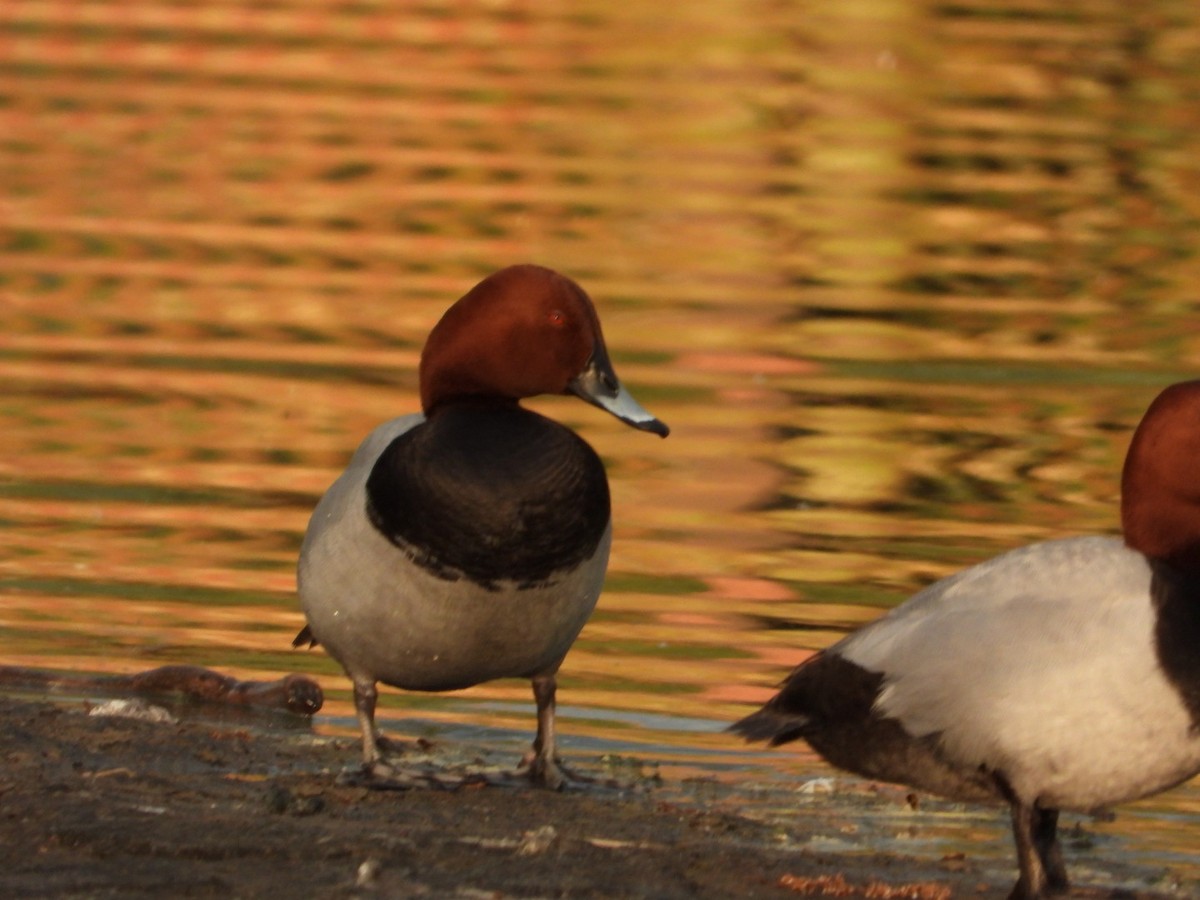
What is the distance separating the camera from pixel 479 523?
5.22 meters

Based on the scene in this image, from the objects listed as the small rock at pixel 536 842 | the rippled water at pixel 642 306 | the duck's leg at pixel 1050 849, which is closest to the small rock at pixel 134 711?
the rippled water at pixel 642 306

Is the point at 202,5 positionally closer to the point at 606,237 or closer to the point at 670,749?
the point at 606,237

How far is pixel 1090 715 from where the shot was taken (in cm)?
455

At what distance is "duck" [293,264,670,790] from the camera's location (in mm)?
5238

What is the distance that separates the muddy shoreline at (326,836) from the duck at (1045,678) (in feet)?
0.75

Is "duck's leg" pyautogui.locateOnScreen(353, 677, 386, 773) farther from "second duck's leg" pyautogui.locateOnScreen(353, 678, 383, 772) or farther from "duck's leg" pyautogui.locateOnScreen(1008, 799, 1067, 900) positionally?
"duck's leg" pyautogui.locateOnScreen(1008, 799, 1067, 900)

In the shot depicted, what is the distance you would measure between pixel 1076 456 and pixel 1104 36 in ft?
54.2

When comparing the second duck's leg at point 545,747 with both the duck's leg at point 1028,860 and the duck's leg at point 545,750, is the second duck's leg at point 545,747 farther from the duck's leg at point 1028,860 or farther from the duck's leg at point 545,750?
the duck's leg at point 1028,860

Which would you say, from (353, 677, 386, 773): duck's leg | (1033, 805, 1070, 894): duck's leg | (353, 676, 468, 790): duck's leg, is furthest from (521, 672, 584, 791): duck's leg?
(1033, 805, 1070, 894): duck's leg

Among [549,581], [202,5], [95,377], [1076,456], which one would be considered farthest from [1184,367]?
[202,5]

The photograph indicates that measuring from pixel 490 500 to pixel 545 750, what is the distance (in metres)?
0.68

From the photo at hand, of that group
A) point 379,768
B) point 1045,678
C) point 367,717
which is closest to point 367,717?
point 367,717

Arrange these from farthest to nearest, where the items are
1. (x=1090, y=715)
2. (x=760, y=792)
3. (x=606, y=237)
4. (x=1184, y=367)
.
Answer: (x=606, y=237) < (x=1184, y=367) < (x=760, y=792) < (x=1090, y=715)

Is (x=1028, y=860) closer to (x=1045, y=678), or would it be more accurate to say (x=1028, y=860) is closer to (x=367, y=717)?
(x=1045, y=678)
